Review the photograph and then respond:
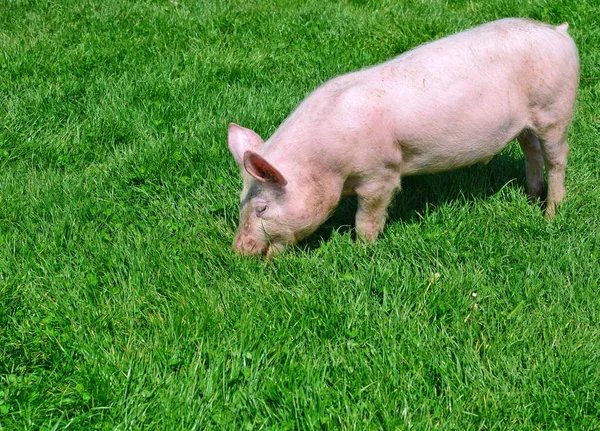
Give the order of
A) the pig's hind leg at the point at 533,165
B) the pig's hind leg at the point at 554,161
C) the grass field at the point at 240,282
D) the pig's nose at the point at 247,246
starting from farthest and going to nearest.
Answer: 1. the pig's hind leg at the point at 533,165
2. the pig's hind leg at the point at 554,161
3. the pig's nose at the point at 247,246
4. the grass field at the point at 240,282

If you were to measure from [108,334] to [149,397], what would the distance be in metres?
0.53

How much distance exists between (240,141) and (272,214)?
0.56m

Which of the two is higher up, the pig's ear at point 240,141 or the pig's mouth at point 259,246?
the pig's ear at point 240,141

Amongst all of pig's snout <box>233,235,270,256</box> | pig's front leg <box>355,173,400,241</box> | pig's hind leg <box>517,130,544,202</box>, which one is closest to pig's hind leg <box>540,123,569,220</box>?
pig's hind leg <box>517,130,544,202</box>

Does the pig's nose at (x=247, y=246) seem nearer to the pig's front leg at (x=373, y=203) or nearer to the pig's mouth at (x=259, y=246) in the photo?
the pig's mouth at (x=259, y=246)

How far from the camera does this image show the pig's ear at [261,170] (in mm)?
4164

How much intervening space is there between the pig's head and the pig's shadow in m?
0.25

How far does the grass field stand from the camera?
10.9 ft

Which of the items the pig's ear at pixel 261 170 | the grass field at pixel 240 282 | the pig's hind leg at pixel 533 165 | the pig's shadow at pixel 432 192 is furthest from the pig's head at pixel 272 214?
the pig's hind leg at pixel 533 165

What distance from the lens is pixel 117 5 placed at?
27.6 ft

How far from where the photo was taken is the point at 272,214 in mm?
4469

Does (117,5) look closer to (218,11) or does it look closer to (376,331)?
(218,11)

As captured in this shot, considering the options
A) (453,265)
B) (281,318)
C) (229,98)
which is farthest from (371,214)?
(229,98)

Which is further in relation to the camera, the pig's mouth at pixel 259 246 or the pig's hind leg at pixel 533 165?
the pig's hind leg at pixel 533 165
